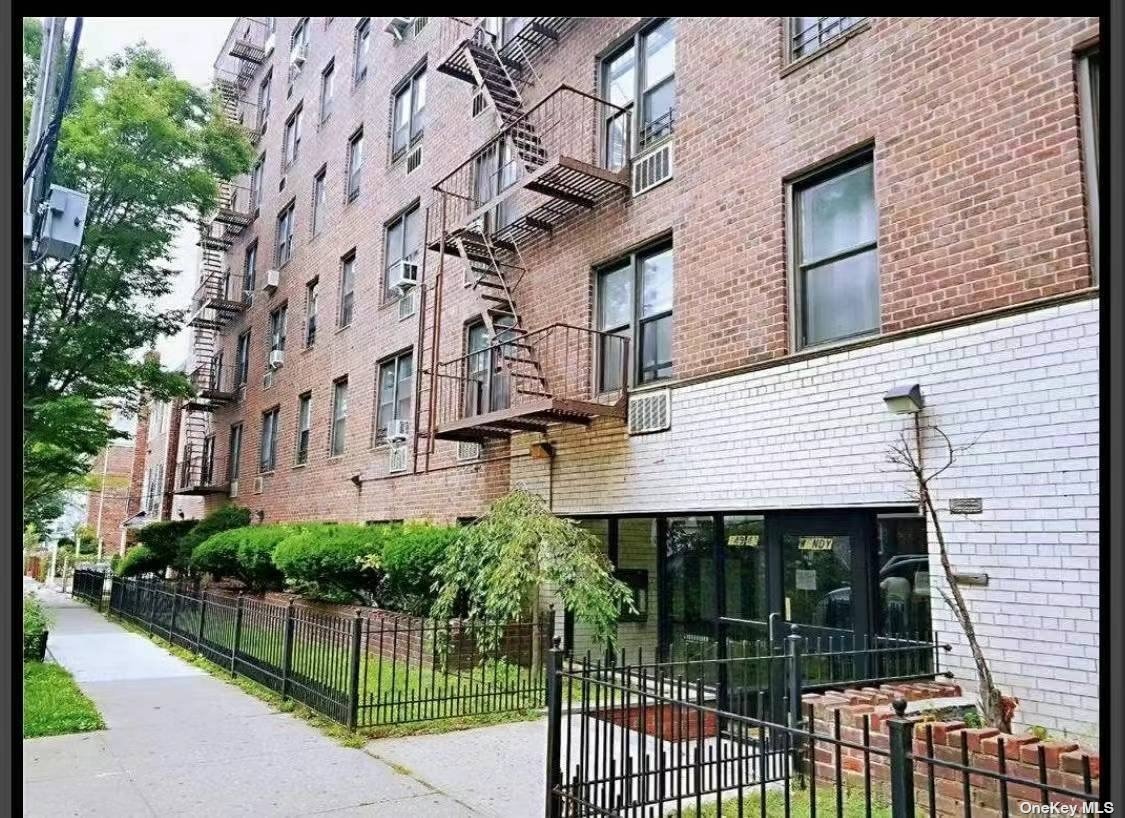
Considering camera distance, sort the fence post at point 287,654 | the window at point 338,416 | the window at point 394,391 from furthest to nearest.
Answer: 1. the window at point 338,416
2. the window at point 394,391
3. the fence post at point 287,654

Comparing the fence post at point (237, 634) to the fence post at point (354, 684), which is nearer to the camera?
the fence post at point (354, 684)

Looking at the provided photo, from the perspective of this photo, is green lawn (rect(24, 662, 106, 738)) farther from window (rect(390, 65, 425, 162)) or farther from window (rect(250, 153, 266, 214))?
window (rect(250, 153, 266, 214))

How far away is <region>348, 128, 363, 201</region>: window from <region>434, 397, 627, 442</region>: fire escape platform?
921 centimetres

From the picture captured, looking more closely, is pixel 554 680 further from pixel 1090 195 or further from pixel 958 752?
pixel 1090 195

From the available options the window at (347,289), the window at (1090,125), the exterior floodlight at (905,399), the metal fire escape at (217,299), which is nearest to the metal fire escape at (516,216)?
the exterior floodlight at (905,399)

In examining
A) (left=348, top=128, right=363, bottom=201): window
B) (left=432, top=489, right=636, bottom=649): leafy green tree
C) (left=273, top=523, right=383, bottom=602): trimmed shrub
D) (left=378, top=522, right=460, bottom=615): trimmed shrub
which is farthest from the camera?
(left=348, top=128, right=363, bottom=201): window

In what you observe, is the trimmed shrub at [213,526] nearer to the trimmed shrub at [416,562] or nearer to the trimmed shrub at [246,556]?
the trimmed shrub at [246,556]

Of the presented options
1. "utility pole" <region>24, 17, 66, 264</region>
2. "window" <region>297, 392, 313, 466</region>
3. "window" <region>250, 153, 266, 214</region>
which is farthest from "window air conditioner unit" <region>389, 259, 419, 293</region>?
"window" <region>250, 153, 266, 214</region>

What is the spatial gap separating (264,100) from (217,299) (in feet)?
22.2

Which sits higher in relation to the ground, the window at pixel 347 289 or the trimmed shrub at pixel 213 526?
the window at pixel 347 289

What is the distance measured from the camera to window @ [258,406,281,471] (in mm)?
21125

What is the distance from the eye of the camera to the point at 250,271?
2548cm

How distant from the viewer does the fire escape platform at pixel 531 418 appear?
959 cm

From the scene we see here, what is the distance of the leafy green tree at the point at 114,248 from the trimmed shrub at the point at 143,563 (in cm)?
355
